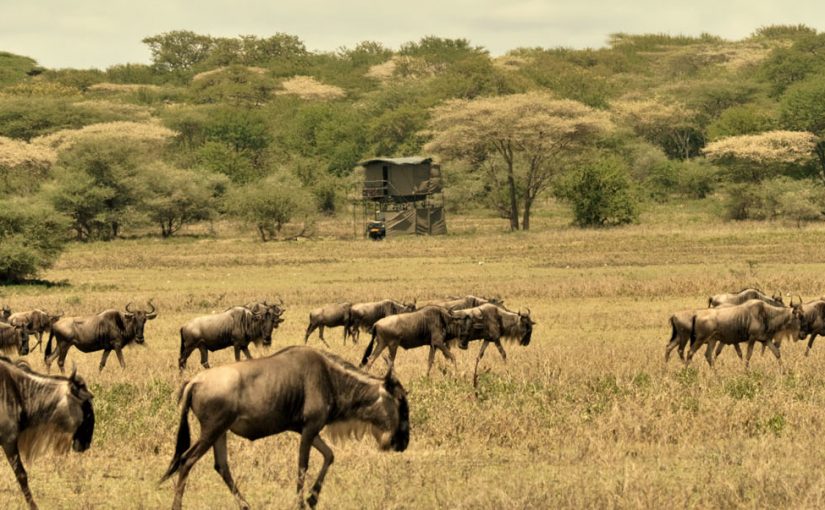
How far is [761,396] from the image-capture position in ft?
46.4

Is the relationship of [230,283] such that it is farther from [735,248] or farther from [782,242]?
[782,242]

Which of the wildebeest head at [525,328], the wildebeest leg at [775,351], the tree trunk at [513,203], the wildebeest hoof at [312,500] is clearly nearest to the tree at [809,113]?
the tree trunk at [513,203]

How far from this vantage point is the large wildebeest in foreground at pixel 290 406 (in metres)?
9.73

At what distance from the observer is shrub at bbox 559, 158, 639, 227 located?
2373 inches

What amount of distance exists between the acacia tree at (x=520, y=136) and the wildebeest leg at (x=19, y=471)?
173 ft

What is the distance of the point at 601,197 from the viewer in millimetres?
60250

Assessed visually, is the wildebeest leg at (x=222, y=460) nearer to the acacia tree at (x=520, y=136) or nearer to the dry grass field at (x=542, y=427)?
the dry grass field at (x=542, y=427)

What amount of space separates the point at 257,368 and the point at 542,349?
11265 mm

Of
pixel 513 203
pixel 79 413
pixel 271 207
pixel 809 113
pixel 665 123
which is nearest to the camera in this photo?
pixel 79 413

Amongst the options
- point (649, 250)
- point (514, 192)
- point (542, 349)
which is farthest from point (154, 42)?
point (542, 349)

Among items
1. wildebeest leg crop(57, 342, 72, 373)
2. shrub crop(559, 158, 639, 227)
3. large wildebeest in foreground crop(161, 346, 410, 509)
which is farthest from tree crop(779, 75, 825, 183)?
large wildebeest in foreground crop(161, 346, 410, 509)

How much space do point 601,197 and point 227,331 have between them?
42989 mm

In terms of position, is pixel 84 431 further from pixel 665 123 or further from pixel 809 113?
pixel 665 123

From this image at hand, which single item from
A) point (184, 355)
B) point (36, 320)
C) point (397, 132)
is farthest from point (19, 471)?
point (397, 132)
